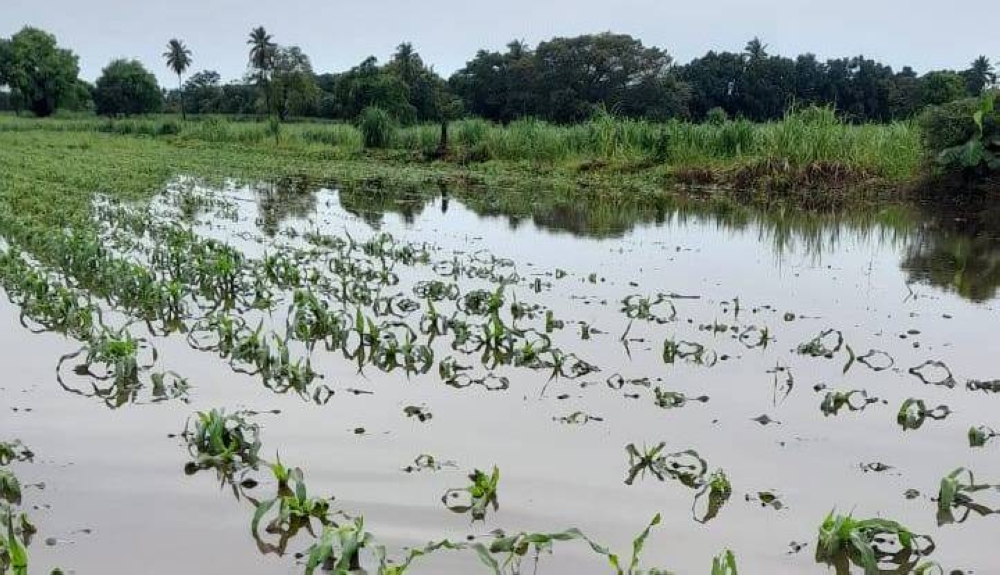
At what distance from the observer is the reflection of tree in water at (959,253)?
328 inches

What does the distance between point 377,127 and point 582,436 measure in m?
29.8

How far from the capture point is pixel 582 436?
4047mm

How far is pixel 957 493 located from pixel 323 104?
69.5 m

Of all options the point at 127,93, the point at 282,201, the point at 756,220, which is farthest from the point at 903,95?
the point at 127,93

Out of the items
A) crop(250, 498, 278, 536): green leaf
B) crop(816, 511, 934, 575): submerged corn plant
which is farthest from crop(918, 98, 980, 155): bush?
crop(250, 498, 278, 536): green leaf

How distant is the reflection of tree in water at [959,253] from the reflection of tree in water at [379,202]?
22.4 feet

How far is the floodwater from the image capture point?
9.98ft

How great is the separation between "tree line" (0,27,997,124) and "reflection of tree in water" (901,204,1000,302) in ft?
131

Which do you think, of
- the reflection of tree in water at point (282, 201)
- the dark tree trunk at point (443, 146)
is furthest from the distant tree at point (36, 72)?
the reflection of tree in water at point (282, 201)

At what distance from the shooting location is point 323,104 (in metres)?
69.2

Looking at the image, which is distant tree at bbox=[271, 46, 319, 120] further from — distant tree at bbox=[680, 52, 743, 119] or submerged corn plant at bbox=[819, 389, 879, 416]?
submerged corn plant at bbox=[819, 389, 879, 416]

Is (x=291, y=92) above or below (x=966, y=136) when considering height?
above

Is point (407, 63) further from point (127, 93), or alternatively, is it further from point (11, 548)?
point (11, 548)

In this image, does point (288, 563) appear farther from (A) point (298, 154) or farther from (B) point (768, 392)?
(A) point (298, 154)
